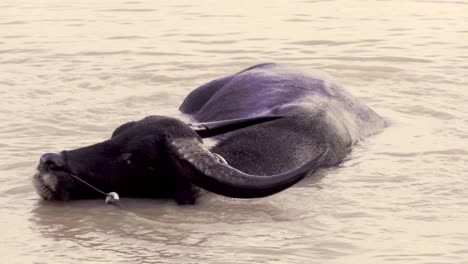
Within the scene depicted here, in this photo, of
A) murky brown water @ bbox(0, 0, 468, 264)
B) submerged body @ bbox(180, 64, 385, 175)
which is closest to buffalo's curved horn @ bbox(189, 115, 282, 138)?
submerged body @ bbox(180, 64, 385, 175)

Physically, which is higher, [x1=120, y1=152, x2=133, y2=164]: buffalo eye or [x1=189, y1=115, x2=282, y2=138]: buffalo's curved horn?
[x1=189, y1=115, x2=282, y2=138]: buffalo's curved horn

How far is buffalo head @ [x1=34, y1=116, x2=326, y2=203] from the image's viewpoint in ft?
20.5

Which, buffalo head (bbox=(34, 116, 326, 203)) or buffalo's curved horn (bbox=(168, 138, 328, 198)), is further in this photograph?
buffalo head (bbox=(34, 116, 326, 203))

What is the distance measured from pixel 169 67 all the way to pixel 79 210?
445 centimetres

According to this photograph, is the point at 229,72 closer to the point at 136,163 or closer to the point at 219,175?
the point at 136,163

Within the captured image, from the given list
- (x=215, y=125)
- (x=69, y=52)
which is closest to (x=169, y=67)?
(x=69, y=52)

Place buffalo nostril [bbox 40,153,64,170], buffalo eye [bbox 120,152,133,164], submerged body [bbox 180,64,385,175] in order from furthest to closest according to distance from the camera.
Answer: submerged body [bbox 180,64,385,175], buffalo eye [bbox 120,152,133,164], buffalo nostril [bbox 40,153,64,170]

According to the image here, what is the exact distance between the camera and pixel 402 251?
213 inches

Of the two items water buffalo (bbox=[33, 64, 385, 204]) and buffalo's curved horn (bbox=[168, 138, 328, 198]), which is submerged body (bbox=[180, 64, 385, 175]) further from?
buffalo's curved horn (bbox=[168, 138, 328, 198])

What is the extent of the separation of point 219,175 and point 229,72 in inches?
181

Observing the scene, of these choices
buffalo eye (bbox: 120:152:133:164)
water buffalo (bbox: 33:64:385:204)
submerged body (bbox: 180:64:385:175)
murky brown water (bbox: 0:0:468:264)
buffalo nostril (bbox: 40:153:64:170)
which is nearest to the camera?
murky brown water (bbox: 0:0:468:264)

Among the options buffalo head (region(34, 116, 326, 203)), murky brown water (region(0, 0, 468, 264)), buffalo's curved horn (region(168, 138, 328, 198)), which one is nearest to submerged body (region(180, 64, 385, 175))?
murky brown water (region(0, 0, 468, 264))

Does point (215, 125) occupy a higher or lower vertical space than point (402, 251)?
higher

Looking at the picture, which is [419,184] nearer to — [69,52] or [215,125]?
[215,125]
